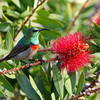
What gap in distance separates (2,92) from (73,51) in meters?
0.42

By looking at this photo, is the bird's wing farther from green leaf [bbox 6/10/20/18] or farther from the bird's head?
green leaf [bbox 6/10/20/18]

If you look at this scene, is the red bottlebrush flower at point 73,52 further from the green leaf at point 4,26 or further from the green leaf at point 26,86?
the green leaf at point 4,26

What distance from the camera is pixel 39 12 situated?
2.65m

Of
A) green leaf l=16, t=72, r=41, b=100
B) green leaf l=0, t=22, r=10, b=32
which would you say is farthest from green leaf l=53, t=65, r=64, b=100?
green leaf l=0, t=22, r=10, b=32

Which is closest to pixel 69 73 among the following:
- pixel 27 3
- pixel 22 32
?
pixel 22 32

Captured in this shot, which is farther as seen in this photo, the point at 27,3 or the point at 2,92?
the point at 27,3

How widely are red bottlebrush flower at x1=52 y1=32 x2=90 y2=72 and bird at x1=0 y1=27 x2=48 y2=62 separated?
33cm

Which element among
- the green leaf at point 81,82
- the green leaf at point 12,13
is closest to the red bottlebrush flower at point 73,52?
the green leaf at point 81,82

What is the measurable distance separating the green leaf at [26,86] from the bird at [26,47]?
0.73 ft

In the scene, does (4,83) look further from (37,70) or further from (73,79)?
(37,70)

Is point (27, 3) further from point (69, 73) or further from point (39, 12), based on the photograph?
point (69, 73)

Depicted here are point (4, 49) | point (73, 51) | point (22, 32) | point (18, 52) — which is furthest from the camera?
point (22, 32)

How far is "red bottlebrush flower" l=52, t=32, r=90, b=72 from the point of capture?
204cm

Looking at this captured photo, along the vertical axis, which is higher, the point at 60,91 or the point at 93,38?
the point at 93,38
